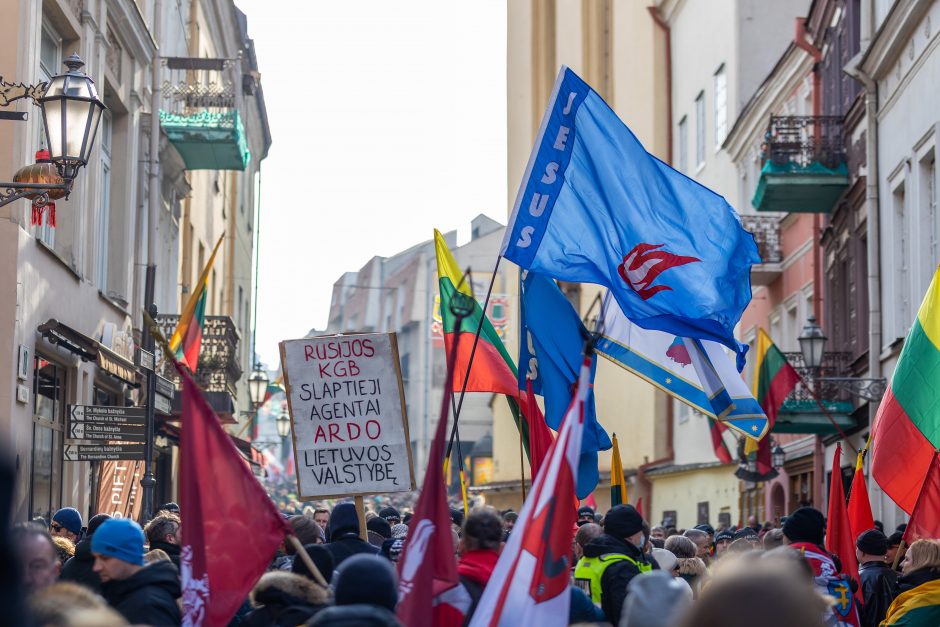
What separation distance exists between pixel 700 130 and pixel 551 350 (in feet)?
89.2

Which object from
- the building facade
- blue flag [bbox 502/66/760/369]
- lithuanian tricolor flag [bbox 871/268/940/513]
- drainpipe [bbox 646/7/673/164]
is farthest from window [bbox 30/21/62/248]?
drainpipe [bbox 646/7/673/164]

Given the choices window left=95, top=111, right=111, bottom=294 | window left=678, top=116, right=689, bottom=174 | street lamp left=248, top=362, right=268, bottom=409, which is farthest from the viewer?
window left=678, top=116, right=689, bottom=174

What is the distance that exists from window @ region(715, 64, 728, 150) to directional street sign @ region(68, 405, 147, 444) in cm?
2294

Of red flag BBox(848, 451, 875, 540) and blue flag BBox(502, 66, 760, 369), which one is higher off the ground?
blue flag BBox(502, 66, 760, 369)

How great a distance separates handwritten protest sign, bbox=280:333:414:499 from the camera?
32.7 ft

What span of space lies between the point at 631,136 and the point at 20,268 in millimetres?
7399

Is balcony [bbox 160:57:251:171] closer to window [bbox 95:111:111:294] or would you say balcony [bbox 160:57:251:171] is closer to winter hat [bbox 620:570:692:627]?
window [bbox 95:111:111:294]

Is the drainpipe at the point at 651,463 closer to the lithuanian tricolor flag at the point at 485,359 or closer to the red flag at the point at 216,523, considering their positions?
the lithuanian tricolor flag at the point at 485,359

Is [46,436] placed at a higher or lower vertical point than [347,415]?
lower

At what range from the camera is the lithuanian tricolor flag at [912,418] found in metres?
12.6

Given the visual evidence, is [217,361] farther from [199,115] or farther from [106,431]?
[106,431]

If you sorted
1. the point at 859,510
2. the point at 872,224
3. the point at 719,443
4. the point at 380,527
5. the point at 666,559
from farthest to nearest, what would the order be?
the point at 719,443 → the point at 872,224 → the point at 859,510 → the point at 380,527 → the point at 666,559

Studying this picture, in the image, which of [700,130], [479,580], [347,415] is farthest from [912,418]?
[700,130]

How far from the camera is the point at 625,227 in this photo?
450 inches
